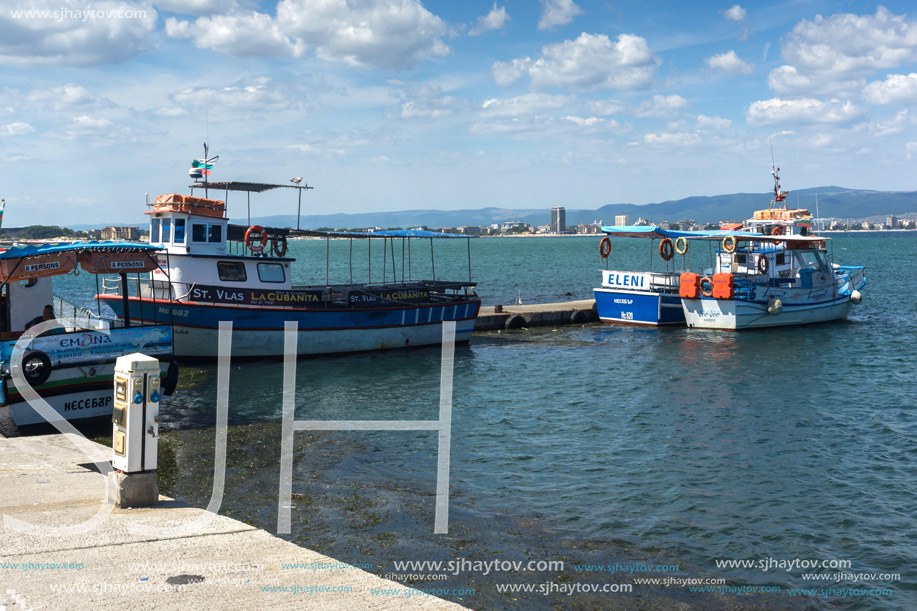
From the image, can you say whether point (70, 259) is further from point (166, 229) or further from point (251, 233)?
point (251, 233)

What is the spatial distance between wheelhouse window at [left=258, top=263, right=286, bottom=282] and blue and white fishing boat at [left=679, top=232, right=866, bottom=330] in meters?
17.1

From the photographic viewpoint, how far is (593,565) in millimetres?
9477

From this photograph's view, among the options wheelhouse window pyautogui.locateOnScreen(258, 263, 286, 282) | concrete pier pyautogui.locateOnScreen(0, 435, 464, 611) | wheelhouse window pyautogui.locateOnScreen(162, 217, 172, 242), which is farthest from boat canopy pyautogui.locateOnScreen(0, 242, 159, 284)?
wheelhouse window pyautogui.locateOnScreen(258, 263, 286, 282)

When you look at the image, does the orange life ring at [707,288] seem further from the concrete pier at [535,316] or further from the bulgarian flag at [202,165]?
the bulgarian flag at [202,165]

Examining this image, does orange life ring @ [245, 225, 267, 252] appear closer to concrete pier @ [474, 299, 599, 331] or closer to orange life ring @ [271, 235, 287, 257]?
orange life ring @ [271, 235, 287, 257]

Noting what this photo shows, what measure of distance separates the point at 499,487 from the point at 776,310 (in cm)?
2436

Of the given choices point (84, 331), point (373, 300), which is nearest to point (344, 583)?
point (84, 331)

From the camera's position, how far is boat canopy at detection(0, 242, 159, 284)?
582 inches

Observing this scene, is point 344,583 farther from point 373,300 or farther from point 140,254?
point 373,300

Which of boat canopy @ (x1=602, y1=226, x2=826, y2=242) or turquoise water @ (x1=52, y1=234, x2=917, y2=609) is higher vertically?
boat canopy @ (x1=602, y1=226, x2=826, y2=242)

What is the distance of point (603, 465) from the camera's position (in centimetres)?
1433

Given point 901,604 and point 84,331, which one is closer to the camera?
point 901,604

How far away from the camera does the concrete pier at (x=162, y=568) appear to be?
619 centimetres

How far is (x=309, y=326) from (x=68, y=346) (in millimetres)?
11001
